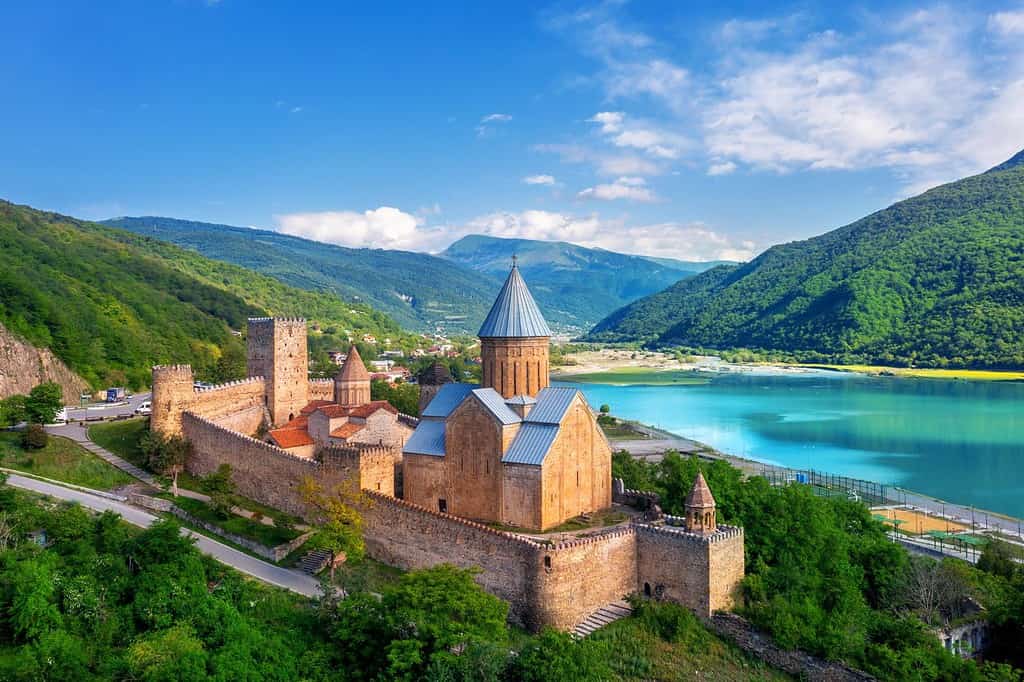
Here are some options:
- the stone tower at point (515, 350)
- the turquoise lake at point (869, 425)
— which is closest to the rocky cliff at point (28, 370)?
the stone tower at point (515, 350)

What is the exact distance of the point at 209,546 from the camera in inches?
746

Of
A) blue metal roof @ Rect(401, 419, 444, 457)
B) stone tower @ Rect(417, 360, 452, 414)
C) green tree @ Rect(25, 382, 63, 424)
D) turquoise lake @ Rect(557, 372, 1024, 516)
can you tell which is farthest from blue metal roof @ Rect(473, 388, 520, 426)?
turquoise lake @ Rect(557, 372, 1024, 516)

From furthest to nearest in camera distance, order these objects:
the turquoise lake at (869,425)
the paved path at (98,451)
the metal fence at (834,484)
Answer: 1. the turquoise lake at (869,425)
2. the metal fence at (834,484)
3. the paved path at (98,451)

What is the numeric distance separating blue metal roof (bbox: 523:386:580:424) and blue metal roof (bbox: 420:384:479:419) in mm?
2283

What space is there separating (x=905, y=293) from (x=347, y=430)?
343 ft

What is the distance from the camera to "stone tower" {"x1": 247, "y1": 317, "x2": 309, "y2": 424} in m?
28.5

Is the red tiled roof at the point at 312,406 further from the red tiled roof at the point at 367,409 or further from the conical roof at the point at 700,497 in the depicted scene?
the conical roof at the point at 700,497

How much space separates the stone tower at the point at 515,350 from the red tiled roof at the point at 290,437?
771cm

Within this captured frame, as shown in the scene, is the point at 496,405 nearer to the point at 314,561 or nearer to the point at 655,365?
the point at 314,561

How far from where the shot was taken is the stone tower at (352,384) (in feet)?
93.3

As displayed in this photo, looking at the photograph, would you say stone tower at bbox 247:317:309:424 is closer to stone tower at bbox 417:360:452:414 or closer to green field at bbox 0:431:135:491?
stone tower at bbox 417:360:452:414

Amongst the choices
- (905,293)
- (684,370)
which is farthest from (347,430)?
(905,293)

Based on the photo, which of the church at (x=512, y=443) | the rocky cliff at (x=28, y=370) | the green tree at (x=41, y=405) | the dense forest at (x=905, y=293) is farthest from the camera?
the dense forest at (x=905, y=293)

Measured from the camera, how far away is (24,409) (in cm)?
2555
